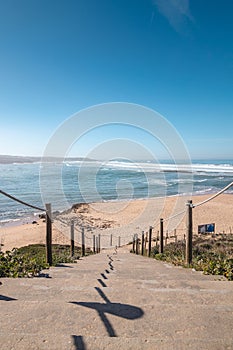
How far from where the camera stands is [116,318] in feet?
5.79

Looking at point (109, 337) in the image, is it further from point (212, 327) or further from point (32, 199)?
point (32, 199)

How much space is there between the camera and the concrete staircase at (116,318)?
1.41m

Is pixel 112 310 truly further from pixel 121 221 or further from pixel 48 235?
pixel 121 221

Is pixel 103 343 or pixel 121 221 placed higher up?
pixel 103 343

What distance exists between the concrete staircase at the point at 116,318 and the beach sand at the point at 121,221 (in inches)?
564

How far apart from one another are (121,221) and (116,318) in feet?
75.0

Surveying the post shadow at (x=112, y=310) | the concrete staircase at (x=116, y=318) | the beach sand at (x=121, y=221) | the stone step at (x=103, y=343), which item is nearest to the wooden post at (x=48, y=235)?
the concrete staircase at (x=116, y=318)

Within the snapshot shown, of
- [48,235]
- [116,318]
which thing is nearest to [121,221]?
[48,235]

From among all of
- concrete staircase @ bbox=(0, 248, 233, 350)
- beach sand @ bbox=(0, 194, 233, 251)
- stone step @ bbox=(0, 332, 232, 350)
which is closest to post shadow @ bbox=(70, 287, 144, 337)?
concrete staircase @ bbox=(0, 248, 233, 350)

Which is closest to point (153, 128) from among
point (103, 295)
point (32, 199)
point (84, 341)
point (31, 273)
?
point (31, 273)

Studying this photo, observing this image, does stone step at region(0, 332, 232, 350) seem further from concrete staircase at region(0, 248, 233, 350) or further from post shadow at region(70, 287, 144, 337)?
post shadow at region(70, 287, 144, 337)

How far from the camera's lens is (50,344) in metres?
1.39

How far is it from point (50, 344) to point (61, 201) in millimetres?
31854

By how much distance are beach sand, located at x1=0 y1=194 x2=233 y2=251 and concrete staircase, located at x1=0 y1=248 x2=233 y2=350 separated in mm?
14331
